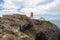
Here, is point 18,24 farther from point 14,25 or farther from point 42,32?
point 42,32

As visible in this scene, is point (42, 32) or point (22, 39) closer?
point (22, 39)

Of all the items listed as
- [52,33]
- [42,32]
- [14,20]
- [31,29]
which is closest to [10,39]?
[14,20]

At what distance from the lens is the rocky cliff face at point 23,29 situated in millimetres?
71812

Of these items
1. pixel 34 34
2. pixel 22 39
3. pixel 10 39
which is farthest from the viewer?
pixel 34 34

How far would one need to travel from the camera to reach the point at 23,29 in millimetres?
88188

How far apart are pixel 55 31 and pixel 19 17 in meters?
27.8

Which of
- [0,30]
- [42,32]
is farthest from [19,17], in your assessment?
[0,30]

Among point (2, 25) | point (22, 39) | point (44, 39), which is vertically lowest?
point (44, 39)

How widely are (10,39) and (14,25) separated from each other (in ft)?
67.8

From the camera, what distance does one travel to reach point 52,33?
106562 millimetres

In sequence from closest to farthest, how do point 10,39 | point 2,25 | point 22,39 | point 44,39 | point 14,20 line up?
point 10,39 < point 22,39 < point 2,25 < point 14,20 < point 44,39

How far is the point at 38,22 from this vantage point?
112m

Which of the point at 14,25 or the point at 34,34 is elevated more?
the point at 14,25

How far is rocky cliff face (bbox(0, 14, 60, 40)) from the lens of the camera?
236 ft
